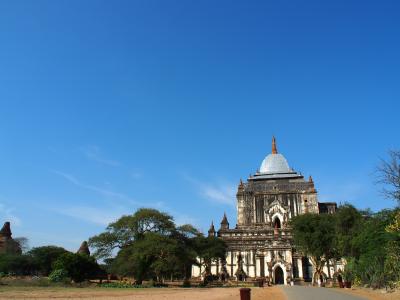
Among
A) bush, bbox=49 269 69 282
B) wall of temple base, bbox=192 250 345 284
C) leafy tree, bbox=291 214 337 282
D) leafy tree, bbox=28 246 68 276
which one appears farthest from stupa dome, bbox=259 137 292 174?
bush, bbox=49 269 69 282

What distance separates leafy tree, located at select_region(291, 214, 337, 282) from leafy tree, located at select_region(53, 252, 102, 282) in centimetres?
2847

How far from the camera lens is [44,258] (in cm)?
7175

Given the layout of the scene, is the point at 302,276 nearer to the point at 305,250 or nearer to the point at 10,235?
the point at 305,250

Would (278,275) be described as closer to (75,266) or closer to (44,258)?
(75,266)

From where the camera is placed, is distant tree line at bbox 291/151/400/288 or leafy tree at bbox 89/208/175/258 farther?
leafy tree at bbox 89/208/175/258

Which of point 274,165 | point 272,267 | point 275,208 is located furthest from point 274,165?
point 272,267

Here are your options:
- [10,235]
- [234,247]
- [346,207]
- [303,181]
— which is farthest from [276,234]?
[10,235]

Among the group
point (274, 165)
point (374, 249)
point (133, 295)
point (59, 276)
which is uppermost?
point (274, 165)

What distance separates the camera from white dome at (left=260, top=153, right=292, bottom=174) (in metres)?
82.8

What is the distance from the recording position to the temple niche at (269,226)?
207ft

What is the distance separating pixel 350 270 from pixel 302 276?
2210 cm

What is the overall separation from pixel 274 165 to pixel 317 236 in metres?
35.8

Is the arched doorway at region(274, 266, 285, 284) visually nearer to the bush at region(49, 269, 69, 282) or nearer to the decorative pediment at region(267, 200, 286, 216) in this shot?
the decorative pediment at region(267, 200, 286, 216)

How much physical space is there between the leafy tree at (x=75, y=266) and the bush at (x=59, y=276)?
731 millimetres
